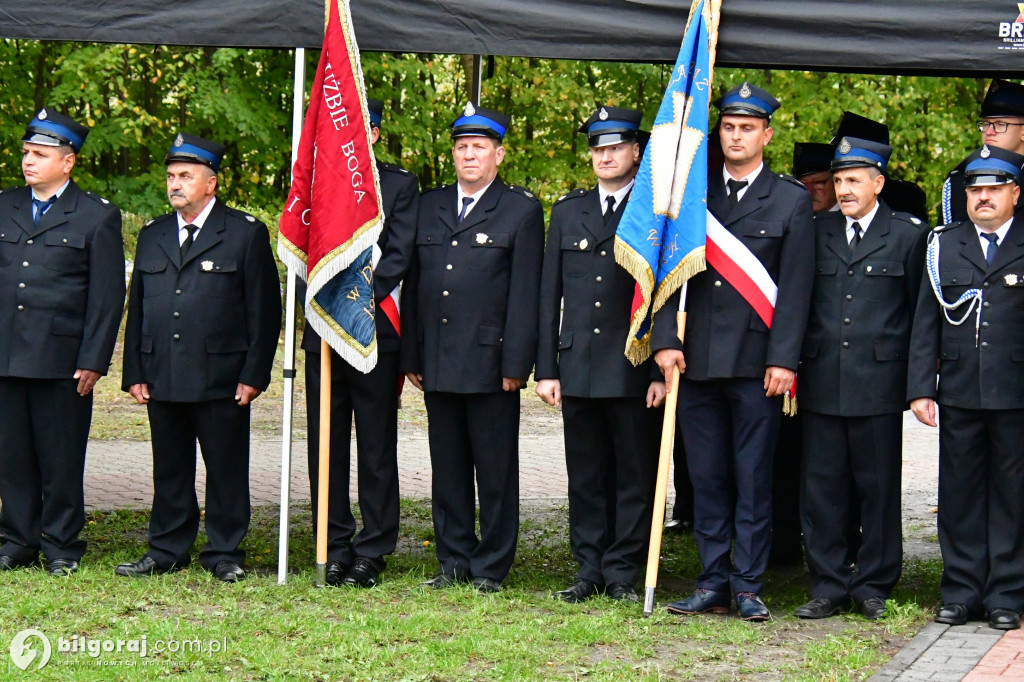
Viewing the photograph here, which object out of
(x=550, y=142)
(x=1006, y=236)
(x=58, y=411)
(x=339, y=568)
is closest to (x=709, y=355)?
(x=1006, y=236)

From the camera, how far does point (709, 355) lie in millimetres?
5805

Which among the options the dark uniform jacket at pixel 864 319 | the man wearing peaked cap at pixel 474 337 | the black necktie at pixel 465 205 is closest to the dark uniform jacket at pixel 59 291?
the man wearing peaked cap at pixel 474 337

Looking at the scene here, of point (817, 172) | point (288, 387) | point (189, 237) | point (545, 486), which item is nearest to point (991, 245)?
point (817, 172)

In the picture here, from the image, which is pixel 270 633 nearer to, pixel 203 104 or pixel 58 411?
pixel 58 411

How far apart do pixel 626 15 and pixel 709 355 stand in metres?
1.63

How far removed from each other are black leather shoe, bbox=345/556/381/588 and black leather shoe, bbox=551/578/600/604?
92 cm

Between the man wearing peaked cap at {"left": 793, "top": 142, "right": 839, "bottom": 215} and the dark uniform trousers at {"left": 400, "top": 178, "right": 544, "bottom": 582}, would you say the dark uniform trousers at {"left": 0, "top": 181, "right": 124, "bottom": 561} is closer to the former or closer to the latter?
the dark uniform trousers at {"left": 400, "top": 178, "right": 544, "bottom": 582}

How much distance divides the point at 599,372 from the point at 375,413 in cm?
116

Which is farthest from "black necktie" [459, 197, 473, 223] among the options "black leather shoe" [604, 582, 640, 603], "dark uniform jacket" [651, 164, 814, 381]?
"black leather shoe" [604, 582, 640, 603]

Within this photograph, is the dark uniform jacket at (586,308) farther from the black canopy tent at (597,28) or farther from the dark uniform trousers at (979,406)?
the dark uniform trousers at (979,406)

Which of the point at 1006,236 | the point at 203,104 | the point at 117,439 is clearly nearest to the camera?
the point at 1006,236

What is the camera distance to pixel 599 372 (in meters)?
5.98

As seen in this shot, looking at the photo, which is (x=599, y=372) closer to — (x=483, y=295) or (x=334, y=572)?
(x=483, y=295)

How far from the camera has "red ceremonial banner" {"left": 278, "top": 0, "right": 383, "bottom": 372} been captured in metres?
6.08
